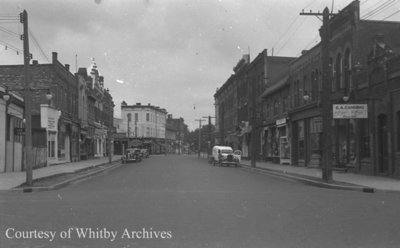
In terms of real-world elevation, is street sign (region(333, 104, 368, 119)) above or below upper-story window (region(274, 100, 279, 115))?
below

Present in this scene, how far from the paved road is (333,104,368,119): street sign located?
32.6ft

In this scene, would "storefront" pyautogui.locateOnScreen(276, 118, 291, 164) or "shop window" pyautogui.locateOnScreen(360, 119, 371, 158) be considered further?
"storefront" pyautogui.locateOnScreen(276, 118, 291, 164)

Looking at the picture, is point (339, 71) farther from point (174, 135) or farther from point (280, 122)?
point (174, 135)

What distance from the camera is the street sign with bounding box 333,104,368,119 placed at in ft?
89.6

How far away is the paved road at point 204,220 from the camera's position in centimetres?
934

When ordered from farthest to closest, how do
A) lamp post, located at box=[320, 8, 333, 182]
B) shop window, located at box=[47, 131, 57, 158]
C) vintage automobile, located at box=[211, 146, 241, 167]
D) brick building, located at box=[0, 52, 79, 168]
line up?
vintage automobile, located at box=[211, 146, 241, 167]
shop window, located at box=[47, 131, 57, 158]
brick building, located at box=[0, 52, 79, 168]
lamp post, located at box=[320, 8, 333, 182]

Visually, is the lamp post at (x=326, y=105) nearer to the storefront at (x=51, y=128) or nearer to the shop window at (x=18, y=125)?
the shop window at (x=18, y=125)

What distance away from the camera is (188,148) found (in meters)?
176

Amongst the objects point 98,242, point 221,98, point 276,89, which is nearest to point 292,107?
point 276,89

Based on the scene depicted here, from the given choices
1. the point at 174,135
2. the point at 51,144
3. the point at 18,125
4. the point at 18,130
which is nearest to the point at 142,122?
the point at 174,135

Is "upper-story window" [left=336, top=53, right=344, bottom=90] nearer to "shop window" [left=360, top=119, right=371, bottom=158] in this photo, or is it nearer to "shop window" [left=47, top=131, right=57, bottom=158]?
"shop window" [left=360, top=119, right=371, bottom=158]

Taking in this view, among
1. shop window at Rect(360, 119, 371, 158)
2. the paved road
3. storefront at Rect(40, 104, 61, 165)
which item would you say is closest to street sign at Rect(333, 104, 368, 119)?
shop window at Rect(360, 119, 371, 158)

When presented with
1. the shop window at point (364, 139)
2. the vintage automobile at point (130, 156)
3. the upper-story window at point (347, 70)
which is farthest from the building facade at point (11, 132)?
the vintage automobile at point (130, 156)

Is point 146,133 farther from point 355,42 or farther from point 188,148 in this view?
point 355,42
